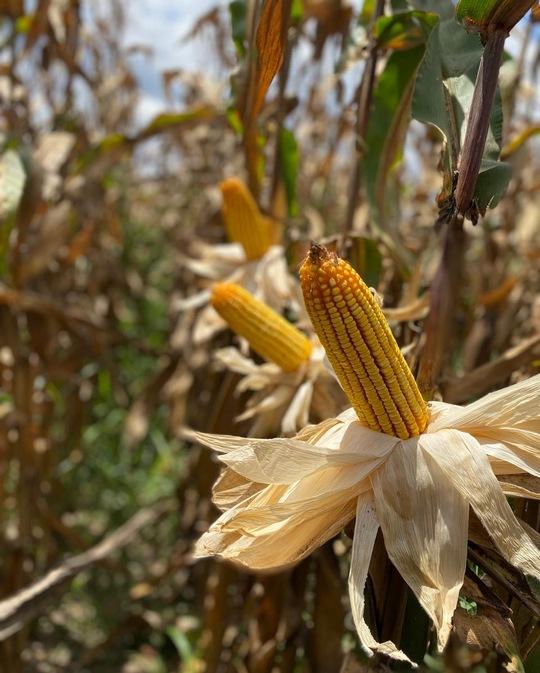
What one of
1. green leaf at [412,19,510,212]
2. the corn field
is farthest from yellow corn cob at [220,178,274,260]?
green leaf at [412,19,510,212]

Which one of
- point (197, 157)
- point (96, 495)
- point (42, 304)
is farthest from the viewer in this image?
point (197, 157)

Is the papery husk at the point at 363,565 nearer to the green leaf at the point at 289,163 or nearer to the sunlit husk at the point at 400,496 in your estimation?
the sunlit husk at the point at 400,496

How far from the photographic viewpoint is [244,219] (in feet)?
6.57

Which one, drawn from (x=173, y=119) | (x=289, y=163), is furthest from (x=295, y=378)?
(x=173, y=119)

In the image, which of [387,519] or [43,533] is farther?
[43,533]

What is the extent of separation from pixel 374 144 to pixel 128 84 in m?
4.97

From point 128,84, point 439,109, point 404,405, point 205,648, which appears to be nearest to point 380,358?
point 404,405

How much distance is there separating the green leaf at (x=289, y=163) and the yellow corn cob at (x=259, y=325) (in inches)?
31.6

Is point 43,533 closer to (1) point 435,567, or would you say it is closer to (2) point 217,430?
(2) point 217,430

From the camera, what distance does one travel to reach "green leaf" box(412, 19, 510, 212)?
0.83 metres

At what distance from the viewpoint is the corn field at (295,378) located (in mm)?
888

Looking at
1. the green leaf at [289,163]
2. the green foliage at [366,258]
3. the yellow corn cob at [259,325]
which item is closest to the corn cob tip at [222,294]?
the yellow corn cob at [259,325]

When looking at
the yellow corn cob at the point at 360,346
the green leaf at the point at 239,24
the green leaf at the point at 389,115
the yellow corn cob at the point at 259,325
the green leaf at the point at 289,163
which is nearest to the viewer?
the yellow corn cob at the point at 360,346

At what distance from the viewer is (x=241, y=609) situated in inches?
93.3
